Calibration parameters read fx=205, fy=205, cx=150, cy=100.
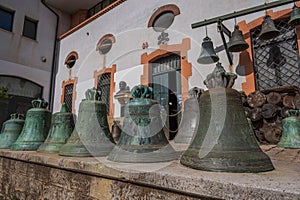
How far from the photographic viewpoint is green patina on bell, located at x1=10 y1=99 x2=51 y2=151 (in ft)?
7.03

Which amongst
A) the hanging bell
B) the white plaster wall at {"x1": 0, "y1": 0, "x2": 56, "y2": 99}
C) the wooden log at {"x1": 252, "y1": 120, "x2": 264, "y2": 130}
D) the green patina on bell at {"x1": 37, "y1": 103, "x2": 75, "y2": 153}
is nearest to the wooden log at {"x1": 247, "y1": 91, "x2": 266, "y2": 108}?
the wooden log at {"x1": 252, "y1": 120, "x2": 264, "y2": 130}

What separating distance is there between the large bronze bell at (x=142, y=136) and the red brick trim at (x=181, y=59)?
3.54 metres

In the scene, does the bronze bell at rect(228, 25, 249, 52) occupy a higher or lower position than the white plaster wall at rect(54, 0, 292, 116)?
lower

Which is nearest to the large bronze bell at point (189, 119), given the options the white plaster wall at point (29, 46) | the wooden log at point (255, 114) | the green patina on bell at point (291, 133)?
the green patina on bell at point (291, 133)

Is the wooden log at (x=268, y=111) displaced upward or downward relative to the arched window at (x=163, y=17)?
downward

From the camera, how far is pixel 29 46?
29.6 ft

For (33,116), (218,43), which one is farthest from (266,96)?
(33,116)

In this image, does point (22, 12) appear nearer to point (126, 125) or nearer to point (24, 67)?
point (24, 67)

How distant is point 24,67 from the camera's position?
8.76m

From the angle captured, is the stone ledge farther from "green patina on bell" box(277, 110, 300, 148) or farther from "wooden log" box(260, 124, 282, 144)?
"wooden log" box(260, 124, 282, 144)

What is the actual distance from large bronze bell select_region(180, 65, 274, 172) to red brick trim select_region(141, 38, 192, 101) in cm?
372

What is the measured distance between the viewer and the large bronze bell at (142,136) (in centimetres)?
136

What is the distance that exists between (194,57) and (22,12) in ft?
27.1

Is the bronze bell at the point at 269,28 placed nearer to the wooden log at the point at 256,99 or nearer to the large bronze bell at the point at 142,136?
the wooden log at the point at 256,99
